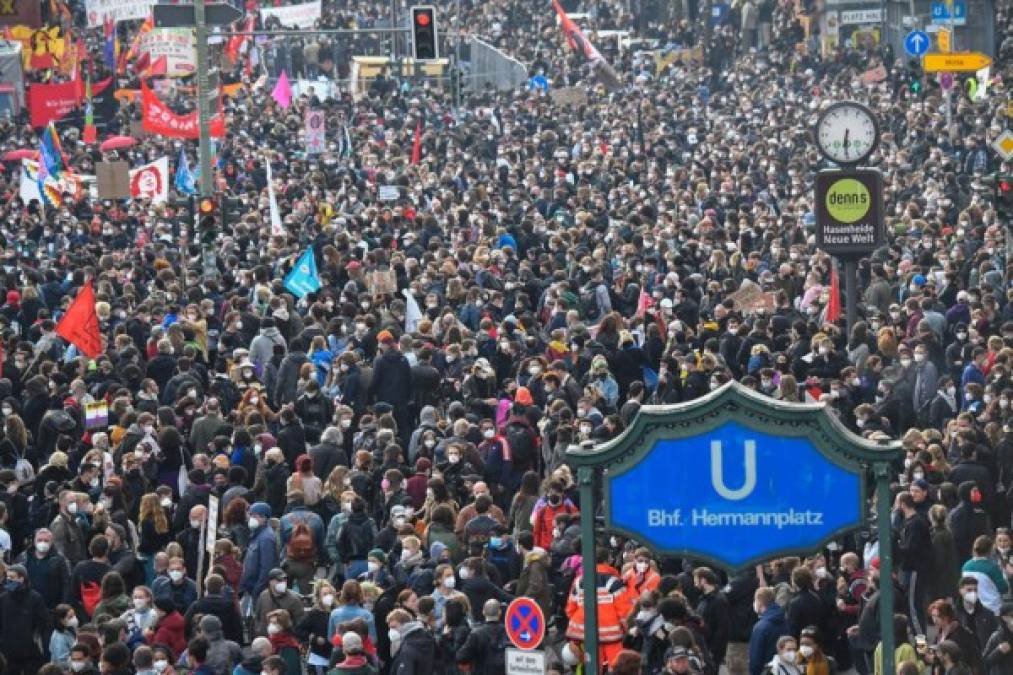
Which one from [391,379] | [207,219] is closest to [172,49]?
[207,219]

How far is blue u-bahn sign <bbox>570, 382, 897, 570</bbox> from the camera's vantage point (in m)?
9.72

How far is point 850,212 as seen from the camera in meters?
23.3

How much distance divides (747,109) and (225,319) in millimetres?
25526

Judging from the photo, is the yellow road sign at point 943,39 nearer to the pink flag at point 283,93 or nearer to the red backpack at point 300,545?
the pink flag at point 283,93

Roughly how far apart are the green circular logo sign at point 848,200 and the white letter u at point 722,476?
13759 mm

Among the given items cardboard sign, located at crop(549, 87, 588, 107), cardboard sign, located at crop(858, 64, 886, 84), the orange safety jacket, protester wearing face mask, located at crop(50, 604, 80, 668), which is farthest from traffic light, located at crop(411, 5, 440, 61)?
the orange safety jacket

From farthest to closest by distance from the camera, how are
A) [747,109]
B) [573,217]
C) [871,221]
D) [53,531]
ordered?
[747,109] < [573,217] < [871,221] < [53,531]

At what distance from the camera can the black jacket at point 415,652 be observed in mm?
15125

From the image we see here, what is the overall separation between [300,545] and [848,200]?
7951mm

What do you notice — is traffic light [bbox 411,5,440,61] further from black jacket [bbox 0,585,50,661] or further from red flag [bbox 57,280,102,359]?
black jacket [bbox 0,585,50,661]

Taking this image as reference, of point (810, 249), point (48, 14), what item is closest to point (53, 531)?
point (810, 249)

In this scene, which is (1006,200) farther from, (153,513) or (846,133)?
(153,513)

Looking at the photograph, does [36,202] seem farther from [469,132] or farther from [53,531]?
[53,531]

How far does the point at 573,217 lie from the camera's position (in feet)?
115
